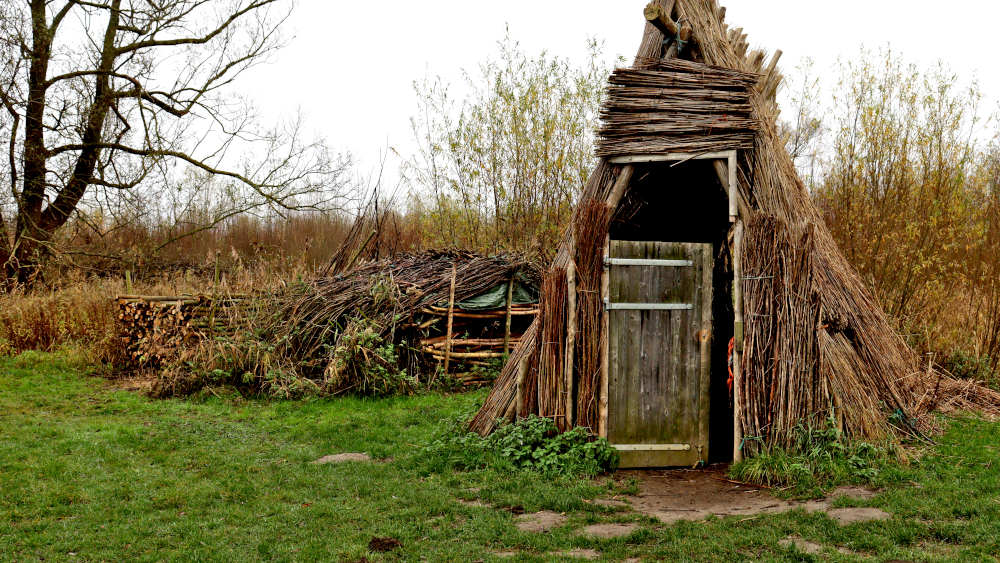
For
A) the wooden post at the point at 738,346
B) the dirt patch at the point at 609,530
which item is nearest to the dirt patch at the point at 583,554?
the dirt patch at the point at 609,530

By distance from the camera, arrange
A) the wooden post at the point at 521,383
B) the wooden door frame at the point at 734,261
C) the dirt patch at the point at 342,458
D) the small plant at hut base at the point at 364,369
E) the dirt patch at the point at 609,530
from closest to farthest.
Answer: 1. the dirt patch at the point at 609,530
2. the wooden door frame at the point at 734,261
3. the wooden post at the point at 521,383
4. the dirt patch at the point at 342,458
5. the small plant at hut base at the point at 364,369

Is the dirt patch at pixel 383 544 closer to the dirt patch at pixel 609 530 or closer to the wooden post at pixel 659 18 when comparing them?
the dirt patch at pixel 609 530

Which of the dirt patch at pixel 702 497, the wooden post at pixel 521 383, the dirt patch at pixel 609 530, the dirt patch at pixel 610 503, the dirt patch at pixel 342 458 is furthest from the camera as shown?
the dirt patch at pixel 342 458

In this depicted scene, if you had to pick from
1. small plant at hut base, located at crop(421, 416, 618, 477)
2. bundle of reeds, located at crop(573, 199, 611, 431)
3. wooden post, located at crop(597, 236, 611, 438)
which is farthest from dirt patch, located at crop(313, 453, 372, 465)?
wooden post, located at crop(597, 236, 611, 438)

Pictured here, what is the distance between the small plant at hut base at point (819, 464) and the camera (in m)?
5.73

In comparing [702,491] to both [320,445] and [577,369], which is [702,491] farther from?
[320,445]

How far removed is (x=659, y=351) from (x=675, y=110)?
2282 mm

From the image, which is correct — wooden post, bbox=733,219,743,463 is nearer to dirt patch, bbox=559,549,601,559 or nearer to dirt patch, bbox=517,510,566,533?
dirt patch, bbox=517,510,566,533

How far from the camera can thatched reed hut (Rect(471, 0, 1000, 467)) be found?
6371mm

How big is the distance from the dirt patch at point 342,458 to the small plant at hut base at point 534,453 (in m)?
0.79

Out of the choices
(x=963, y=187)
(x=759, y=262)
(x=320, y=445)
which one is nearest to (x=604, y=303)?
(x=759, y=262)

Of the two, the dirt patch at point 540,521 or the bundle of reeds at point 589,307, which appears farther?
the bundle of reeds at point 589,307

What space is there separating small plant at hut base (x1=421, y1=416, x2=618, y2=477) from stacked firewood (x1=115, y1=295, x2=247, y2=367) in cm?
618

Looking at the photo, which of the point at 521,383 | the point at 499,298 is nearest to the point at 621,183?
the point at 521,383
